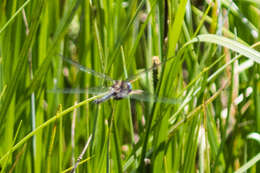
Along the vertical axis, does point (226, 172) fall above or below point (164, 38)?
below

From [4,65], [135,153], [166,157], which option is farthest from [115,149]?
[4,65]

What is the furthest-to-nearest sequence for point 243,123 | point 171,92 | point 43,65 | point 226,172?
point 243,123 < point 226,172 < point 171,92 < point 43,65

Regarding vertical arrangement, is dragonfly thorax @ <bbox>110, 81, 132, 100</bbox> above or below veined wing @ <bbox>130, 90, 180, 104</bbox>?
above

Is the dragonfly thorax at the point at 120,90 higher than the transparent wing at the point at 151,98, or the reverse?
the dragonfly thorax at the point at 120,90

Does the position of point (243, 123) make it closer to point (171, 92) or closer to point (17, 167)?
point (171, 92)

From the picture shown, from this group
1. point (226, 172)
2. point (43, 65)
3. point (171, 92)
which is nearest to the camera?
point (43, 65)

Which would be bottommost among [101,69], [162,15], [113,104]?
[113,104]

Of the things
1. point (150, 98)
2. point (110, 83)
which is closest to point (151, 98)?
point (150, 98)

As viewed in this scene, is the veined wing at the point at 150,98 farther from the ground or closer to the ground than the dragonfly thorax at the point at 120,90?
closer to the ground

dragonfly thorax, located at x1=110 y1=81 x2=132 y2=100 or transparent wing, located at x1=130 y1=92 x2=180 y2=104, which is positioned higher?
dragonfly thorax, located at x1=110 y1=81 x2=132 y2=100

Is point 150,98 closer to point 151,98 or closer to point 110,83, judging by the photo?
point 151,98

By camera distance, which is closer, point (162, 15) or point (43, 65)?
point (43, 65)
